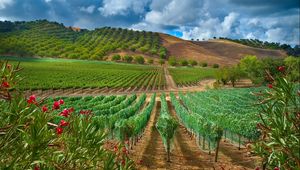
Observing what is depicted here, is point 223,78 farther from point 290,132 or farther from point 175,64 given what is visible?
point 290,132

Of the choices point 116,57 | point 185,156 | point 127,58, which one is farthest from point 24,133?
point 127,58

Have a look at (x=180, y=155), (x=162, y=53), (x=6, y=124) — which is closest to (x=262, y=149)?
(x=6, y=124)

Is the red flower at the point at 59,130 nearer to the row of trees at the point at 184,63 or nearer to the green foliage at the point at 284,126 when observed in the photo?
the green foliage at the point at 284,126

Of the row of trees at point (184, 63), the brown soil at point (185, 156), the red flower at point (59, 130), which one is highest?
the red flower at point (59, 130)

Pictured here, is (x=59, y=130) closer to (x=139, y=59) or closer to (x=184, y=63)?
(x=139, y=59)

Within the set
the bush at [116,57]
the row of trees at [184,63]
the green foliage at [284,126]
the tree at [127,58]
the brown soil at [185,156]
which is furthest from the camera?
the row of trees at [184,63]

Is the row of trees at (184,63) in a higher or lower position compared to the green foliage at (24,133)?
lower

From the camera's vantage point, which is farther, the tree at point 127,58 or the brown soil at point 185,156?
the tree at point 127,58

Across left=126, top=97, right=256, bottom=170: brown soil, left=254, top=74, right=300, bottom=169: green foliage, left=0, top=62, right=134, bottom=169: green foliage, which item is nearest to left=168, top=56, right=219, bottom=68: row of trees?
left=126, top=97, right=256, bottom=170: brown soil

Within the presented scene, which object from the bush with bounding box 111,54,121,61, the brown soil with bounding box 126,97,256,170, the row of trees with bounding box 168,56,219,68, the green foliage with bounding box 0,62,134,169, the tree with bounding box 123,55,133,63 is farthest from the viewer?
the row of trees with bounding box 168,56,219,68

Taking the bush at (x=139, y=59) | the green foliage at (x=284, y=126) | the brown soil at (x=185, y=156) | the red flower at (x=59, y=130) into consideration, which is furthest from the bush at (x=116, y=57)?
the red flower at (x=59, y=130)

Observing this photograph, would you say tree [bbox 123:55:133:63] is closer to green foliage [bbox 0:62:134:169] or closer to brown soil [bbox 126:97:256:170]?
brown soil [bbox 126:97:256:170]

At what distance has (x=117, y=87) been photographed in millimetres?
88562

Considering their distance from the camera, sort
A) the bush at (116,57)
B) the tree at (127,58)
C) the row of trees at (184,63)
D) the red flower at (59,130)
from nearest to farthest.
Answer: the red flower at (59,130) < the bush at (116,57) < the tree at (127,58) < the row of trees at (184,63)
